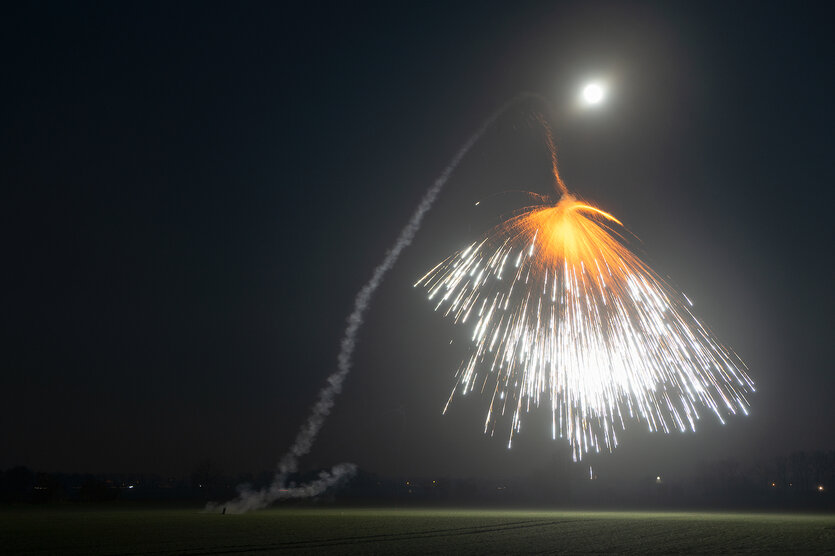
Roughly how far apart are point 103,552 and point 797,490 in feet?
574

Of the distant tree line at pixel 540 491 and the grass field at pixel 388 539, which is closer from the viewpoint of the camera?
the grass field at pixel 388 539

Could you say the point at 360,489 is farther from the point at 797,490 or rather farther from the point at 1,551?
the point at 1,551

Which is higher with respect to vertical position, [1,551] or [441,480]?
[441,480]

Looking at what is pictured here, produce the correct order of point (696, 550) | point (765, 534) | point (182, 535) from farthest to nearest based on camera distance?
1. point (765, 534)
2. point (182, 535)
3. point (696, 550)

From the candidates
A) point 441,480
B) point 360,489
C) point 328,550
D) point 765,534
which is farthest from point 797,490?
point 328,550

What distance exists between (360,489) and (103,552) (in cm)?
13713

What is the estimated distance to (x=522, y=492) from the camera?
13888cm

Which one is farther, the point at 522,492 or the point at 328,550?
the point at 522,492

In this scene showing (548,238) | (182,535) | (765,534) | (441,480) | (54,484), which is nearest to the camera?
(548,238)

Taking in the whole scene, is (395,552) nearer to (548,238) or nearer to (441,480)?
(548,238)

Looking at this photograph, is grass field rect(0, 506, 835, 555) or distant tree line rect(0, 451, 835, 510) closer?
grass field rect(0, 506, 835, 555)

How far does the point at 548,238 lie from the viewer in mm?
24625

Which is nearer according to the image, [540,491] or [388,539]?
[388,539]

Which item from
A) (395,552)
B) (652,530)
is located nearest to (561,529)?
(652,530)
